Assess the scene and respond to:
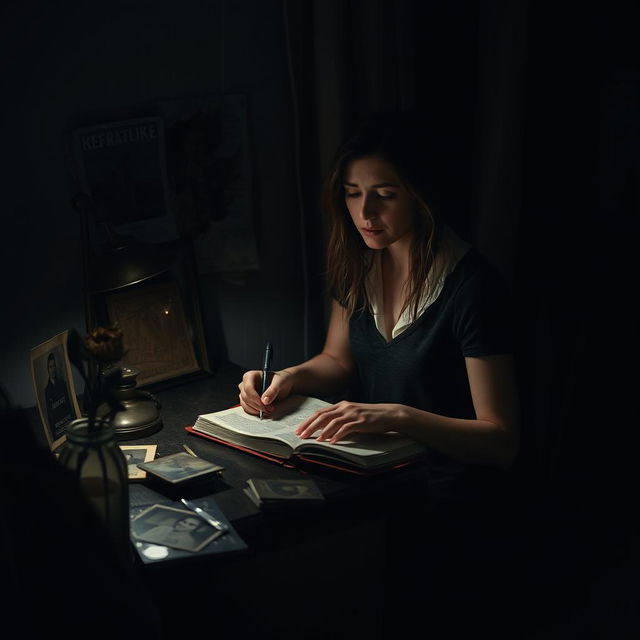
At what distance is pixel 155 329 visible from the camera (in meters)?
1.86

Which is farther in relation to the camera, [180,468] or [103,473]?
[180,468]

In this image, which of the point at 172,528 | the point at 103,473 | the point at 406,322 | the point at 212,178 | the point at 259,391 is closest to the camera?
the point at 103,473

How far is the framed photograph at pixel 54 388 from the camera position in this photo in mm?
1434

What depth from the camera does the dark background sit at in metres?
1.73

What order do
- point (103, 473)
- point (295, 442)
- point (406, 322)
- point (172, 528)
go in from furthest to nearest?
point (406, 322), point (295, 442), point (172, 528), point (103, 473)

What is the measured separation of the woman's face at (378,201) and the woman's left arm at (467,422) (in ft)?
1.08

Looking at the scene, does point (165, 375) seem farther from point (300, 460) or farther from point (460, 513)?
point (460, 513)

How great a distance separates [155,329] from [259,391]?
354 millimetres

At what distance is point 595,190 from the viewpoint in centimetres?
230

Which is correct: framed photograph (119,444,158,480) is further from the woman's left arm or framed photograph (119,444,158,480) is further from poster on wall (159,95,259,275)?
poster on wall (159,95,259,275)

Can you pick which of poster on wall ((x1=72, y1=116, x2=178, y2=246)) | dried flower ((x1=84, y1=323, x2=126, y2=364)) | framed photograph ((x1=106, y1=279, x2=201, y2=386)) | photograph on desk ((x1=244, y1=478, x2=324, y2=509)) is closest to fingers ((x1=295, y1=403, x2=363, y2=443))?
photograph on desk ((x1=244, y1=478, x2=324, y2=509))

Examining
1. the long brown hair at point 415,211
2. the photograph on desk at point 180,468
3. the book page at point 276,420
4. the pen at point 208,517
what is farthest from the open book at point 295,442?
the long brown hair at point 415,211

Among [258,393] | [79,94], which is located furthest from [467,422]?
[79,94]

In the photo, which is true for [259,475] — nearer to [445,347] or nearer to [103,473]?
[103,473]
